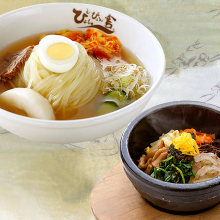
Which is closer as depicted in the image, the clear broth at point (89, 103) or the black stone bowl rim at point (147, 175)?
the black stone bowl rim at point (147, 175)

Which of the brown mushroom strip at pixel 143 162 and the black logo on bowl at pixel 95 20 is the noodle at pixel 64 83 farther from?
the brown mushroom strip at pixel 143 162

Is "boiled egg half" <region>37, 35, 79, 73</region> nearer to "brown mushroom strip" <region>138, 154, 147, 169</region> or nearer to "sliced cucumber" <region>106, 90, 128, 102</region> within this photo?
"sliced cucumber" <region>106, 90, 128, 102</region>

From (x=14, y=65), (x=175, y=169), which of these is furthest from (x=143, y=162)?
(x=14, y=65)

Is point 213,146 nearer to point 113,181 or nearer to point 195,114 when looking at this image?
point 195,114

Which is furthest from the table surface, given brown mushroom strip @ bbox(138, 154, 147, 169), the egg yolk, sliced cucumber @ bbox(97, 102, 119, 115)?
the egg yolk

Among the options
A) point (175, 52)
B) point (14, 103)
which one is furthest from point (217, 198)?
point (175, 52)

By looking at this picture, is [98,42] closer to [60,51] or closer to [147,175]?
[60,51]

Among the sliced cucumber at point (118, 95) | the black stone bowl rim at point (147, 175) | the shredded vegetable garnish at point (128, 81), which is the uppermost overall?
the black stone bowl rim at point (147, 175)

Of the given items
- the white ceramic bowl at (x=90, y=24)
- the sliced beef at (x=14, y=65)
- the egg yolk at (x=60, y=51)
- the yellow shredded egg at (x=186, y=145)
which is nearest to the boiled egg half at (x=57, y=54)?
the egg yolk at (x=60, y=51)

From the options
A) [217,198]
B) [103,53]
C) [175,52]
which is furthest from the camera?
[175,52]
